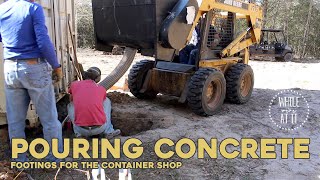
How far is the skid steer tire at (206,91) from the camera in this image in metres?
6.07

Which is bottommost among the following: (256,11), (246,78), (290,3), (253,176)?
(253,176)

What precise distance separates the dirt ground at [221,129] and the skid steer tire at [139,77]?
0.56ft

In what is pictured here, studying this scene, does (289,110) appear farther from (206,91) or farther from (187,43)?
(187,43)

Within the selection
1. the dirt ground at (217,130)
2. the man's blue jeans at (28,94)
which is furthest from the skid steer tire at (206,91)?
the man's blue jeans at (28,94)

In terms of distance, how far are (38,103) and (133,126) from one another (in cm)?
251

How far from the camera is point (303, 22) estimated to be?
22.8m

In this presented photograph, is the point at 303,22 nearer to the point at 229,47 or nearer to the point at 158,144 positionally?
the point at 229,47

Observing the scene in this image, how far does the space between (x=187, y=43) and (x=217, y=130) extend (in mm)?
1649

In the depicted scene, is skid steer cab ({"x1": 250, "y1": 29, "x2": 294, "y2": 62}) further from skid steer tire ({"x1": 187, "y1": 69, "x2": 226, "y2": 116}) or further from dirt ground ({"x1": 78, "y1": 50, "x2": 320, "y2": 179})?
skid steer tire ({"x1": 187, "y1": 69, "x2": 226, "y2": 116})

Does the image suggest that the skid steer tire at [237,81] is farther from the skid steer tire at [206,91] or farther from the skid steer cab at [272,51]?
the skid steer cab at [272,51]

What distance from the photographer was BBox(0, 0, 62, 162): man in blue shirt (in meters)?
3.46

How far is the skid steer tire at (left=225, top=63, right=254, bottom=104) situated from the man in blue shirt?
4180 mm

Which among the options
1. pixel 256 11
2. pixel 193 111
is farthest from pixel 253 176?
pixel 256 11

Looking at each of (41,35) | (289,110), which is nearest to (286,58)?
(289,110)
